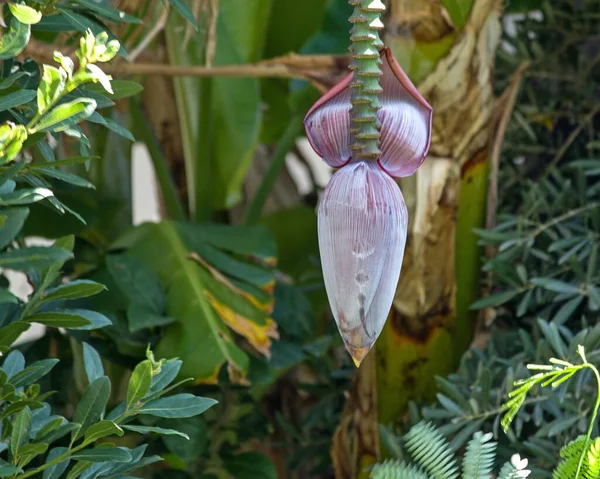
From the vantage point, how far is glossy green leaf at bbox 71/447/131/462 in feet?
1.80

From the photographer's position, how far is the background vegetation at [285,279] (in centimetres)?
58

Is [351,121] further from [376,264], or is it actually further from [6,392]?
[6,392]

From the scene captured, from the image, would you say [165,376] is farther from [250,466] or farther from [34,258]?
[250,466]

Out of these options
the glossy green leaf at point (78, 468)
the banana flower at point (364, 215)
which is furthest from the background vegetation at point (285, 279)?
the banana flower at point (364, 215)

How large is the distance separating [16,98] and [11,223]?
0.08 m

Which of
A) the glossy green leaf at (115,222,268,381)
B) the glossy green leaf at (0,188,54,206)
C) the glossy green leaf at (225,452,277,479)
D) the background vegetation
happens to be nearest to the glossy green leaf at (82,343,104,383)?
the background vegetation

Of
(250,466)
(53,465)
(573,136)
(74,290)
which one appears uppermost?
(573,136)

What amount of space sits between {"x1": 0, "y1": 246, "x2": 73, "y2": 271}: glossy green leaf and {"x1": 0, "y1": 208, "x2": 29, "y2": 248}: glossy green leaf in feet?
0.04

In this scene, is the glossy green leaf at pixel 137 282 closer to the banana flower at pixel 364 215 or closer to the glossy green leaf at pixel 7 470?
the glossy green leaf at pixel 7 470

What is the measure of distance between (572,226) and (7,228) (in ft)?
1.80

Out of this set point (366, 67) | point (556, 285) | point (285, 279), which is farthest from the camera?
point (285, 279)

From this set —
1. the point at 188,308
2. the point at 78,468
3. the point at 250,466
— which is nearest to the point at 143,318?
the point at 188,308

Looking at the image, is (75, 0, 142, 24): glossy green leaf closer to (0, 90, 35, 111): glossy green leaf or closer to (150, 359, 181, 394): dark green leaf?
(0, 90, 35, 111): glossy green leaf

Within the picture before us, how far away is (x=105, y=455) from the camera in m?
0.55
